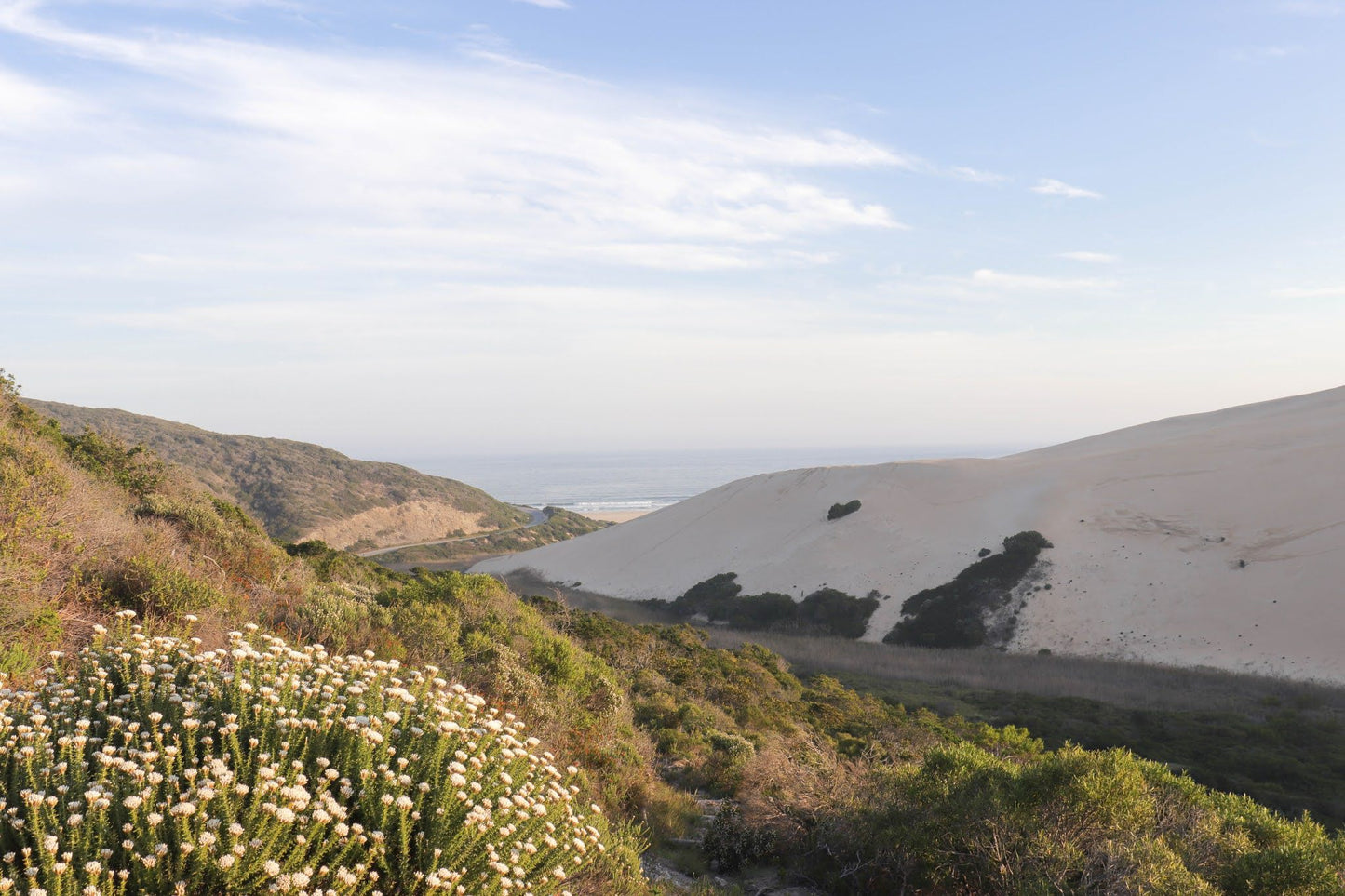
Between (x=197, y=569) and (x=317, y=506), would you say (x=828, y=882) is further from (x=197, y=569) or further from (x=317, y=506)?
(x=317, y=506)

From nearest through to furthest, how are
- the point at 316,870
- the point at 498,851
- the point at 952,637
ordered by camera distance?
the point at 316,870
the point at 498,851
the point at 952,637

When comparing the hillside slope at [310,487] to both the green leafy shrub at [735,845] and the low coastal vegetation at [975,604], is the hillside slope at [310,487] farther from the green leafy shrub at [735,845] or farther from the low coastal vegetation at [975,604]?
the green leafy shrub at [735,845]

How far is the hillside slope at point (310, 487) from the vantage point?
52562mm

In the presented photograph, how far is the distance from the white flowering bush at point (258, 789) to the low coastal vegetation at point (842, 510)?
114 feet

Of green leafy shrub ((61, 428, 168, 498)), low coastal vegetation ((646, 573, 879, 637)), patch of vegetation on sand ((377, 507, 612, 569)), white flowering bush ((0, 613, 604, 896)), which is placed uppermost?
green leafy shrub ((61, 428, 168, 498))

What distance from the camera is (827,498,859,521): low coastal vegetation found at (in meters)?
37.5

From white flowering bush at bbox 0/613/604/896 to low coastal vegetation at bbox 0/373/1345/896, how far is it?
17mm

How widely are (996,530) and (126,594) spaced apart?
3100 cm

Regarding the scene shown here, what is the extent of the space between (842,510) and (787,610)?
30.8 ft

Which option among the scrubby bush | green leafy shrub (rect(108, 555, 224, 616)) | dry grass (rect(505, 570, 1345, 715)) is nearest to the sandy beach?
the scrubby bush

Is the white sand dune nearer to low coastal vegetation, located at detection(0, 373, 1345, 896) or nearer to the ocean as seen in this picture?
low coastal vegetation, located at detection(0, 373, 1345, 896)

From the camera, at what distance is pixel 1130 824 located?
4906mm

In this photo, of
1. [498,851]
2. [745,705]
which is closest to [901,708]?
[745,705]

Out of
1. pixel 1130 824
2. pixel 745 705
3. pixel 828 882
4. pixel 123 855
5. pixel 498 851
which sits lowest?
pixel 745 705
